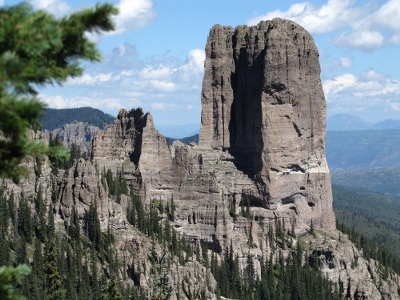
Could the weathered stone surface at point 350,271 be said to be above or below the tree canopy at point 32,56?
below

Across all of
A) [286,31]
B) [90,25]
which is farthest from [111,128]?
[90,25]

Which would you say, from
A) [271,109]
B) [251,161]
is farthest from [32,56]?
[251,161]

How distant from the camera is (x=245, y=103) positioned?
15788cm

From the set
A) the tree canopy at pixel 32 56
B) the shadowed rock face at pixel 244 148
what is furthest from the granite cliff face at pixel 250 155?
the tree canopy at pixel 32 56

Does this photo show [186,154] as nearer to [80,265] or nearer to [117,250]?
[117,250]

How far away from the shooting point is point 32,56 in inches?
539

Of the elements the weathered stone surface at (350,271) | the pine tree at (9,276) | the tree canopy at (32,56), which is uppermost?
the tree canopy at (32,56)

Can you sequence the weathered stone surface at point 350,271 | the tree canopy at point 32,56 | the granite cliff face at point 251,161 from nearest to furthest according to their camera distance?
1. the tree canopy at point 32,56
2. the granite cliff face at point 251,161
3. the weathered stone surface at point 350,271

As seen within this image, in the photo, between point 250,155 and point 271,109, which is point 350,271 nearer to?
point 250,155

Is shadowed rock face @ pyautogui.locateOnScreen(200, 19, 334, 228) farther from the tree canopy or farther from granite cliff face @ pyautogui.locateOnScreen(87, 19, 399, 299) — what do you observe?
the tree canopy

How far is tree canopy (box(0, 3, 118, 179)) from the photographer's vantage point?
1305cm

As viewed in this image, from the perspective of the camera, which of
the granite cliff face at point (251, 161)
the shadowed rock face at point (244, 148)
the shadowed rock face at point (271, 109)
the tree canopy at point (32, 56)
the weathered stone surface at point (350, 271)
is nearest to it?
the tree canopy at point (32, 56)

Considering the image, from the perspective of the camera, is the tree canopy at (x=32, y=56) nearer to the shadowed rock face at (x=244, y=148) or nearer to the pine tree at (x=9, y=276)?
the pine tree at (x=9, y=276)

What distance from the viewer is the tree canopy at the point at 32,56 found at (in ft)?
42.8
